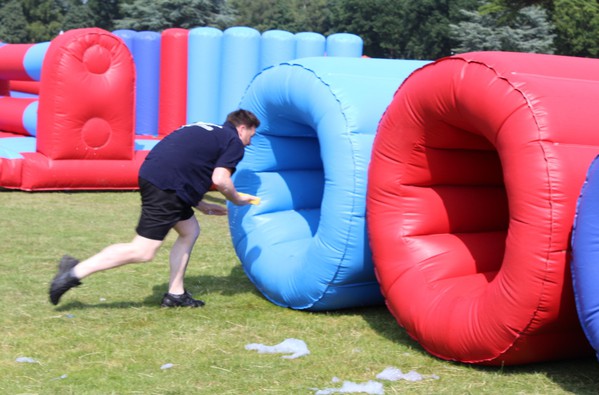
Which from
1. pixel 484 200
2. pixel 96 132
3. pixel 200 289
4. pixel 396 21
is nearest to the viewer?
pixel 484 200

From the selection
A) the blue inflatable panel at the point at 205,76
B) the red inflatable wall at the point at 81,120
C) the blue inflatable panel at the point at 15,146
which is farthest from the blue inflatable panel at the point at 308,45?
the blue inflatable panel at the point at 15,146

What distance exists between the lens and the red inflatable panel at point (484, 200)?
3.85 meters

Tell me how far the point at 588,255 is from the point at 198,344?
2.08 metres

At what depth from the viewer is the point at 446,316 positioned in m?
4.36

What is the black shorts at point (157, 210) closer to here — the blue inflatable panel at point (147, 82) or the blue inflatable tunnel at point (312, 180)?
the blue inflatable tunnel at point (312, 180)

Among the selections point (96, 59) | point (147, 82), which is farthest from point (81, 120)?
point (147, 82)

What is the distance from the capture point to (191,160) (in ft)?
17.1

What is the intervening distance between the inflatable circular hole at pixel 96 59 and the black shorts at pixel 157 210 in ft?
16.3

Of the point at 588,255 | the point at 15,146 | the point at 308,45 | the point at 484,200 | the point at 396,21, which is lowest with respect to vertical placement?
the point at 396,21

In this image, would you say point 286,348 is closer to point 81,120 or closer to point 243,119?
point 243,119

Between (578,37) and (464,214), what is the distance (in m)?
34.8

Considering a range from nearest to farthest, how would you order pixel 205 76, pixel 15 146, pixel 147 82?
pixel 15 146, pixel 205 76, pixel 147 82

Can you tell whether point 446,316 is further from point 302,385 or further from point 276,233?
point 276,233

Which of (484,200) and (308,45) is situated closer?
(484,200)
